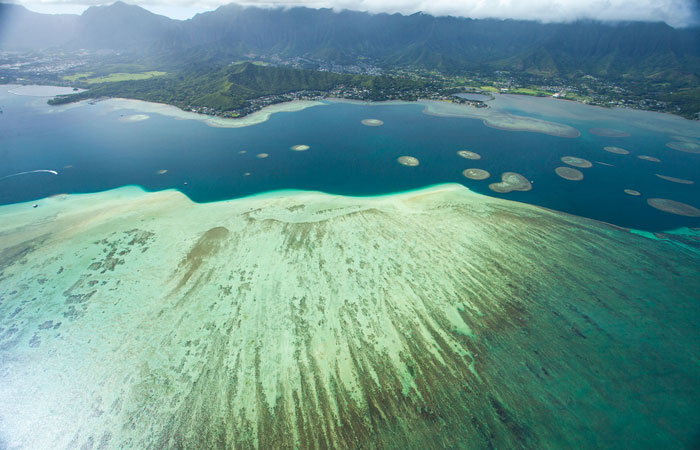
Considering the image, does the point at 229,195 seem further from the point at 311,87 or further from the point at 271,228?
the point at 311,87

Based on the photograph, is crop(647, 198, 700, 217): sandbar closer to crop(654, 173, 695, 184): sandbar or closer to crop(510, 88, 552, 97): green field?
crop(654, 173, 695, 184): sandbar

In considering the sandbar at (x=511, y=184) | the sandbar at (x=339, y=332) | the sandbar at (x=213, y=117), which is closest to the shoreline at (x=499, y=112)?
the sandbar at (x=213, y=117)

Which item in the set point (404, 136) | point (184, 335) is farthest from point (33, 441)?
point (404, 136)

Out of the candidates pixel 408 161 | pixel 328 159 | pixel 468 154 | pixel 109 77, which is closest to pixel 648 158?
pixel 468 154

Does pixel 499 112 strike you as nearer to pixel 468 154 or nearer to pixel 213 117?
pixel 468 154

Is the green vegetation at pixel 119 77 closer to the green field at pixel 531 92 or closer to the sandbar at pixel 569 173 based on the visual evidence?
the sandbar at pixel 569 173
